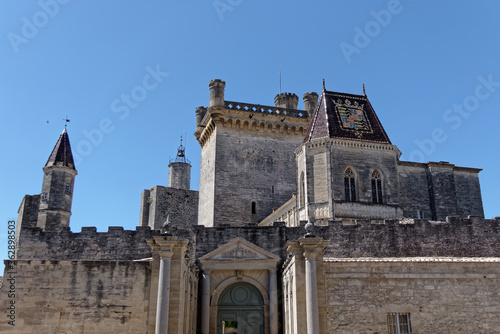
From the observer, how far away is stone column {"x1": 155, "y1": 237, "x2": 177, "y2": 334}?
14.4 m

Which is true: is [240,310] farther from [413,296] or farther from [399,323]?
[413,296]

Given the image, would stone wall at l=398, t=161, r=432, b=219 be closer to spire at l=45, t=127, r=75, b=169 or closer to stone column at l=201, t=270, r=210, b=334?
stone column at l=201, t=270, r=210, b=334

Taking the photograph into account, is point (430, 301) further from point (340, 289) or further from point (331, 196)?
point (331, 196)

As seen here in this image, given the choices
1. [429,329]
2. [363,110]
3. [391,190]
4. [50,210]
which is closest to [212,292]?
[429,329]

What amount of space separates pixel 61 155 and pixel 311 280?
27.3 meters

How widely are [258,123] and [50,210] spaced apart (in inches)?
609

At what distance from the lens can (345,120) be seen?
2986cm

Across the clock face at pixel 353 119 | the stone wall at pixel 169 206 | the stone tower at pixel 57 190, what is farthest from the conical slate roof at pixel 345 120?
the stone wall at pixel 169 206

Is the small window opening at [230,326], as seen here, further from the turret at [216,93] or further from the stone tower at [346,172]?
the turret at [216,93]

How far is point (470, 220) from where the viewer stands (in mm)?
21188

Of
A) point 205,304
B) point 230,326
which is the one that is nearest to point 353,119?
point 230,326

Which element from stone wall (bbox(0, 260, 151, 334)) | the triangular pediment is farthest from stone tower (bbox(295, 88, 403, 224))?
stone wall (bbox(0, 260, 151, 334))

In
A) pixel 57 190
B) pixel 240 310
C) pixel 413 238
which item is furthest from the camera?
pixel 57 190

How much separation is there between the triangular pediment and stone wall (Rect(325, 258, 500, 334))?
3.35m
